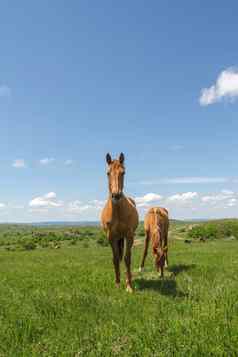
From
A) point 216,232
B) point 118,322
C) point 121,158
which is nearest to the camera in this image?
point 118,322

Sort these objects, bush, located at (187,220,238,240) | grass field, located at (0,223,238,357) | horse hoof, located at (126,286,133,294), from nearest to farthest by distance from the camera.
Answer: grass field, located at (0,223,238,357) → horse hoof, located at (126,286,133,294) → bush, located at (187,220,238,240)

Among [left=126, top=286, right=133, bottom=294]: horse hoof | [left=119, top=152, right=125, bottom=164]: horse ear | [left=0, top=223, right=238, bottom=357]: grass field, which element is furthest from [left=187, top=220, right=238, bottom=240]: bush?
[left=119, top=152, right=125, bottom=164]: horse ear

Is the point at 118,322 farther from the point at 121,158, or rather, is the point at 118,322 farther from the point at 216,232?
the point at 216,232

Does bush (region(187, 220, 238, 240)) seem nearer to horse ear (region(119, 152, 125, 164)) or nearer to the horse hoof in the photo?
the horse hoof

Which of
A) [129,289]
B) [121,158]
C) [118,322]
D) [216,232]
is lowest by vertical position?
[216,232]

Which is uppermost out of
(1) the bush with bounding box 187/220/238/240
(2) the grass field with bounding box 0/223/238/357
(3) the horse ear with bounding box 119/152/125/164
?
(3) the horse ear with bounding box 119/152/125/164

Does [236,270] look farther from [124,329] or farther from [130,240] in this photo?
[124,329]

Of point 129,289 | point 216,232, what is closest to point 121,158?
point 129,289

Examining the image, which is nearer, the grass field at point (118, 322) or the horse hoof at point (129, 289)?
the grass field at point (118, 322)

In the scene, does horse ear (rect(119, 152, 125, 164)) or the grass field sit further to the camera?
horse ear (rect(119, 152, 125, 164))

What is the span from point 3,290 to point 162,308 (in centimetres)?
503

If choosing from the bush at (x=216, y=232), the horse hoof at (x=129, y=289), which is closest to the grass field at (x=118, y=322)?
the horse hoof at (x=129, y=289)

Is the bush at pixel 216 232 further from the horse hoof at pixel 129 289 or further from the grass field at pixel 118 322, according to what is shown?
the grass field at pixel 118 322

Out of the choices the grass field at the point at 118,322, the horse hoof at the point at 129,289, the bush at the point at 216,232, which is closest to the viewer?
the grass field at the point at 118,322
